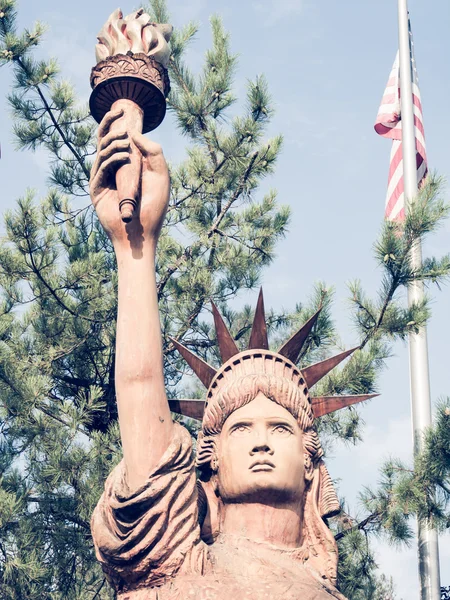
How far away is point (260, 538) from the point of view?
5.48 m

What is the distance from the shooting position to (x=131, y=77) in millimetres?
5609

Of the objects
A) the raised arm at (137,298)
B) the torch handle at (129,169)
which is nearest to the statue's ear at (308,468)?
the raised arm at (137,298)

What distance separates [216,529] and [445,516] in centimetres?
299

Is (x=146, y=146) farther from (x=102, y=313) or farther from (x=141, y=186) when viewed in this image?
(x=102, y=313)

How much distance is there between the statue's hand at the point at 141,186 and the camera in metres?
5.39

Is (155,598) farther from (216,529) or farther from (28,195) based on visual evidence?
(28,195)

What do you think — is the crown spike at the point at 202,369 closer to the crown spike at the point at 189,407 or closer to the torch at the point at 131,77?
the crown spike at the point at 189,407

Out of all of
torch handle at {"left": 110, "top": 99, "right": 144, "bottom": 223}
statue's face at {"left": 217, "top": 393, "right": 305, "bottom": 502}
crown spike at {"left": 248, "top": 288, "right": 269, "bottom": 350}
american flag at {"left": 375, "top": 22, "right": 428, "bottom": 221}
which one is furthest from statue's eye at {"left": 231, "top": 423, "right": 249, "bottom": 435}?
american flag at {"left": 375, "top": 22, "right": 428, "bottom": 221}

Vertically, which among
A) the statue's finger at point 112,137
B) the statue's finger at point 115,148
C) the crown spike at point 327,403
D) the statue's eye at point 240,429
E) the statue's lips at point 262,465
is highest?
the statue's finger at point 112,137

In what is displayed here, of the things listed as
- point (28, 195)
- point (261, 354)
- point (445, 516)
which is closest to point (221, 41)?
point (28, 195)

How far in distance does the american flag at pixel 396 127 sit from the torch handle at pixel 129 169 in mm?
7276

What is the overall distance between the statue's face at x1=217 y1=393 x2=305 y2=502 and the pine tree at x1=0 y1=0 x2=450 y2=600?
A: 8.74 feet

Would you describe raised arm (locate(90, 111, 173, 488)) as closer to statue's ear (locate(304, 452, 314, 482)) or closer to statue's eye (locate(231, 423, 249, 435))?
statue's eye (locate(231, 423, 249, 435))

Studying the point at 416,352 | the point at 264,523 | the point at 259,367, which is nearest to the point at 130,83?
the point at 259,367
